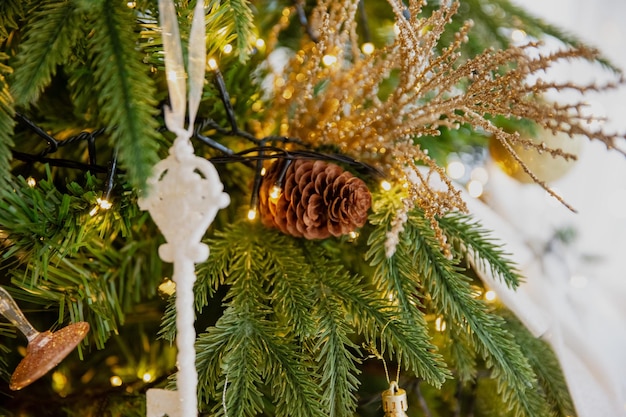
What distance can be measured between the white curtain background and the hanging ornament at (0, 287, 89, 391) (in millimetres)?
425

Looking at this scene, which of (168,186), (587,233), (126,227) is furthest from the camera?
(587,233)

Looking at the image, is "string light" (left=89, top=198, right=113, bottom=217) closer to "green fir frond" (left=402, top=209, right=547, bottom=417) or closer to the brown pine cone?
the brown pine cone

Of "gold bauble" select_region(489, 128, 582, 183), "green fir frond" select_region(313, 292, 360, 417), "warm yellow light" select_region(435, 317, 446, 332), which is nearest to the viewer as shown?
"green fir frond" select_region(313, 292, 360, 417)

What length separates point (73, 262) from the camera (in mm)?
491

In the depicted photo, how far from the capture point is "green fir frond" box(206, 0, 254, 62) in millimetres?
403

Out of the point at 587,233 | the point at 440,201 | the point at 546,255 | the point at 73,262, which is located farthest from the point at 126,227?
the point at 587,233

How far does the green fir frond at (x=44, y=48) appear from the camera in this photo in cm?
34

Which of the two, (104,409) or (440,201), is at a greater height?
(440,201)

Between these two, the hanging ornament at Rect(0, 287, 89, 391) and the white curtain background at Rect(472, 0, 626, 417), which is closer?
the hanging ornament at Rect(0, 287, 89, 391)

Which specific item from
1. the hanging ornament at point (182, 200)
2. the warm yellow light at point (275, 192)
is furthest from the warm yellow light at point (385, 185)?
the hanging ornament at point (182, 200)

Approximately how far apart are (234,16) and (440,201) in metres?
0.24

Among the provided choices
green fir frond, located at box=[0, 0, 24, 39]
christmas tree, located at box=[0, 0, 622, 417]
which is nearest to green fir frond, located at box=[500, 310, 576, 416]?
christmas tree, located at box=[0, 0, 622, 417]

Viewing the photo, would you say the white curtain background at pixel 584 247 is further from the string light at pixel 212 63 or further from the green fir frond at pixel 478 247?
the string light at pixel 212 63

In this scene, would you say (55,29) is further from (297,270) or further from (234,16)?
(297,270)
